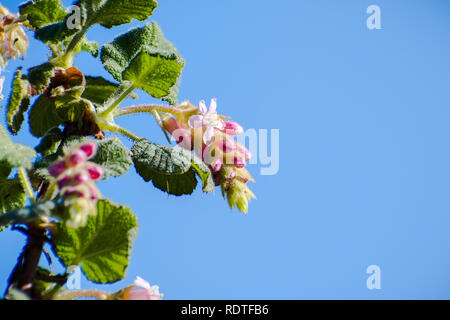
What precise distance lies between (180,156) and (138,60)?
24cm

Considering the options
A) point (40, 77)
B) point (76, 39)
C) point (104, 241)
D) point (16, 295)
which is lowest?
point (16, 295)

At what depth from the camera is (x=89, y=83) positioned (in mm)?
1277

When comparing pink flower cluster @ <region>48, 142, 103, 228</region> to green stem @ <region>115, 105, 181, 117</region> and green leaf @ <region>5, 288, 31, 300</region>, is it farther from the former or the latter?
green stem @ <region>115, 105, 181, 117</region>

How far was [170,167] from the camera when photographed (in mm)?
1035

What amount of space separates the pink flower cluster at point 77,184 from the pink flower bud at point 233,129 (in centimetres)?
48

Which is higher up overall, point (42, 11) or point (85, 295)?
point (42, 11)

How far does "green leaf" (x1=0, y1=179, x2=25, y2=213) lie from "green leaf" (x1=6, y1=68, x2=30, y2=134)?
129 millimetres

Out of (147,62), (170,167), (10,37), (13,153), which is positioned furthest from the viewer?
(10,37)

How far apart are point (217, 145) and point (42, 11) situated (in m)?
0.52

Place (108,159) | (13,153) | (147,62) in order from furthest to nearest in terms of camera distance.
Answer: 1. (147,62)
2. (108,159)
3. (13,153)

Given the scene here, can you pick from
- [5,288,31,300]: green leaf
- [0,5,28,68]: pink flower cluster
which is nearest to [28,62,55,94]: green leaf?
[0,5,28,68]: pink flower cluster

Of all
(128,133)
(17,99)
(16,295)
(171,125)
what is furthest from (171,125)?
(16,295)

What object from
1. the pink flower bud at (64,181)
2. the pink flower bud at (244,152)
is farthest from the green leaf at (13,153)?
the pink flower bud at (244,152)

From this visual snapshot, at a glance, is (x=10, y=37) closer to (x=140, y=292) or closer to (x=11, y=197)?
(x=11, y=197)
